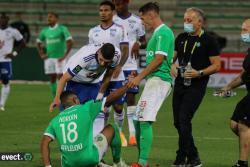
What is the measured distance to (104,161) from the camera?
12680 millimetres

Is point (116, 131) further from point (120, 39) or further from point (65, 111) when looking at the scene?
point (120, 39)

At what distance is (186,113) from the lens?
40.0 ft

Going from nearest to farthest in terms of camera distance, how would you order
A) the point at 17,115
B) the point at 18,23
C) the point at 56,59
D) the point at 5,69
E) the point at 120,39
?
the point at 120,39, the point at 17,115, the point at 5,69, the point at 56,59, the point at 18,23

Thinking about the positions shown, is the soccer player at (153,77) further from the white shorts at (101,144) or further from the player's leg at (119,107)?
the player's leg at (119,107)

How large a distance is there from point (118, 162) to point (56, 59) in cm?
1274

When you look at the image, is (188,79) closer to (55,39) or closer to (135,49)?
(135,49)

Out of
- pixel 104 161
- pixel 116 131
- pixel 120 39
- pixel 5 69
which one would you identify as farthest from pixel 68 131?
pixel 5 69

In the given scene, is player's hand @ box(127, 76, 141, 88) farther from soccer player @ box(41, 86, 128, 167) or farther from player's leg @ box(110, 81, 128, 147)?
player's leg @ box(110, 81, 128, 147)

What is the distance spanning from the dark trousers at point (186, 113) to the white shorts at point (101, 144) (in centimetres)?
Answer: 156

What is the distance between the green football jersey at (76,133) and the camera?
1045 centimetres

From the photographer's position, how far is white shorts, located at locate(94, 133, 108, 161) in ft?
35.7

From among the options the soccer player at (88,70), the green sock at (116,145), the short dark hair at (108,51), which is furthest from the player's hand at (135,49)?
the short dark hair at (108,51)

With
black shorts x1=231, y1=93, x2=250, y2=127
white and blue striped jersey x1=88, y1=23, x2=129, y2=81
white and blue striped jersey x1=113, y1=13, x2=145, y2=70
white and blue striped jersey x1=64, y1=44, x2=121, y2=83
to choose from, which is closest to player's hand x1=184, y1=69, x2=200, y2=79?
black shorts x1=231, y1=93, x2=250, y2=127

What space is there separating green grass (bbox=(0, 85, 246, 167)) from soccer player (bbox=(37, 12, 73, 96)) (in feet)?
3.23
